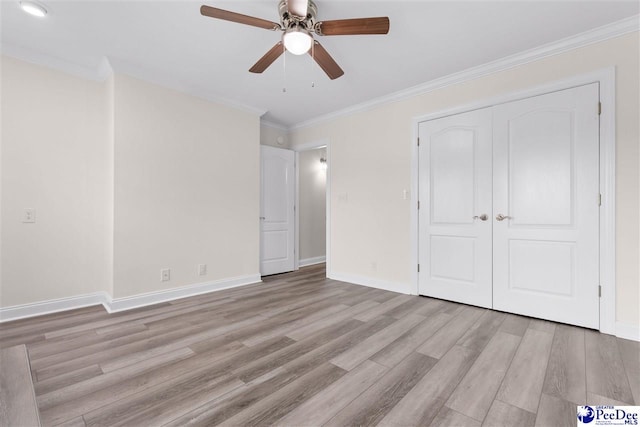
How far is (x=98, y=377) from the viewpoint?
176 centimetres

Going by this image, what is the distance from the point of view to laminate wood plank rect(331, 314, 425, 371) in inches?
76.3

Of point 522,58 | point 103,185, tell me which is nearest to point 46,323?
point 103,185

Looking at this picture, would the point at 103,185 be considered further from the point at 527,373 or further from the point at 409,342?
the point at 527,373

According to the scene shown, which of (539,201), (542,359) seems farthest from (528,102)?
(542,359)

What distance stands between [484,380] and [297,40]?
251 cm

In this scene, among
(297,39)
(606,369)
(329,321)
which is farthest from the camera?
(329,321)

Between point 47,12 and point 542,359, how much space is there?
14.7 ft

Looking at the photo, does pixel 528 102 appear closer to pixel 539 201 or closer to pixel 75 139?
pixel 539 201

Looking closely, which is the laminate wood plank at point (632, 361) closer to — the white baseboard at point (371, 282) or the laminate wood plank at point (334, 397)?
the laminate wood plank at point (334, 397)

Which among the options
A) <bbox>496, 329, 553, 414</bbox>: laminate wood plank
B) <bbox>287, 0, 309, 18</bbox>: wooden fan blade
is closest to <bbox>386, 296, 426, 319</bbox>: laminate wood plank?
<bbox>496, 329, 553, 414</bbox>: laminate wood plank


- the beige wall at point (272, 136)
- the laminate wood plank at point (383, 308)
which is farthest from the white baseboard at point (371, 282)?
the beige wall at point (272, 136)

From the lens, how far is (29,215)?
2785 millimetres

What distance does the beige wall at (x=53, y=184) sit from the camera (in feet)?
8.87

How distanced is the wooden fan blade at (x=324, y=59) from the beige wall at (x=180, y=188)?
6.43 ft
